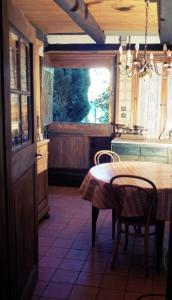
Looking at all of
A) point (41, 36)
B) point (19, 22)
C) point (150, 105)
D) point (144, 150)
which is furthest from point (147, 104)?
point (19, 22)

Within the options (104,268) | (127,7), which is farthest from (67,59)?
(104,268)

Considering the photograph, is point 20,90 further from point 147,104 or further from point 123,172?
point 147,104

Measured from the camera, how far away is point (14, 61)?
2.14 m

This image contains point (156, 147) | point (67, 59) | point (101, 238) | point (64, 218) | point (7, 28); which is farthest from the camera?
point (67, 59)

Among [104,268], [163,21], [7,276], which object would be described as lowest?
[104,268]

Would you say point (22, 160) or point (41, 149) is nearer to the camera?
point (22, 160)

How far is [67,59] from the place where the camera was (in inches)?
218

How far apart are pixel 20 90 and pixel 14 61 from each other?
0.65 feet

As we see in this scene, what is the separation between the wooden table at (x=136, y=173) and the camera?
2.84 m

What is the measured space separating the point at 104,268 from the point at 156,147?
222cm

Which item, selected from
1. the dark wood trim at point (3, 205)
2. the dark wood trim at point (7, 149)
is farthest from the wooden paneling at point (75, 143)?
the dark wood trim at point (3, 205)

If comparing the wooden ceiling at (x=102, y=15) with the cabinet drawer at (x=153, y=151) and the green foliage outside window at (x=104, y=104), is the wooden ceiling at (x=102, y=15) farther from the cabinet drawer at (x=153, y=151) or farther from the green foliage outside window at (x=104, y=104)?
the cabinet drawer at (x=153, y=151)

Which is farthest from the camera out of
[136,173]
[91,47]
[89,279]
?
[91,47]

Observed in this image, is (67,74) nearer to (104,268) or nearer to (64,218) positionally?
(64,218)
